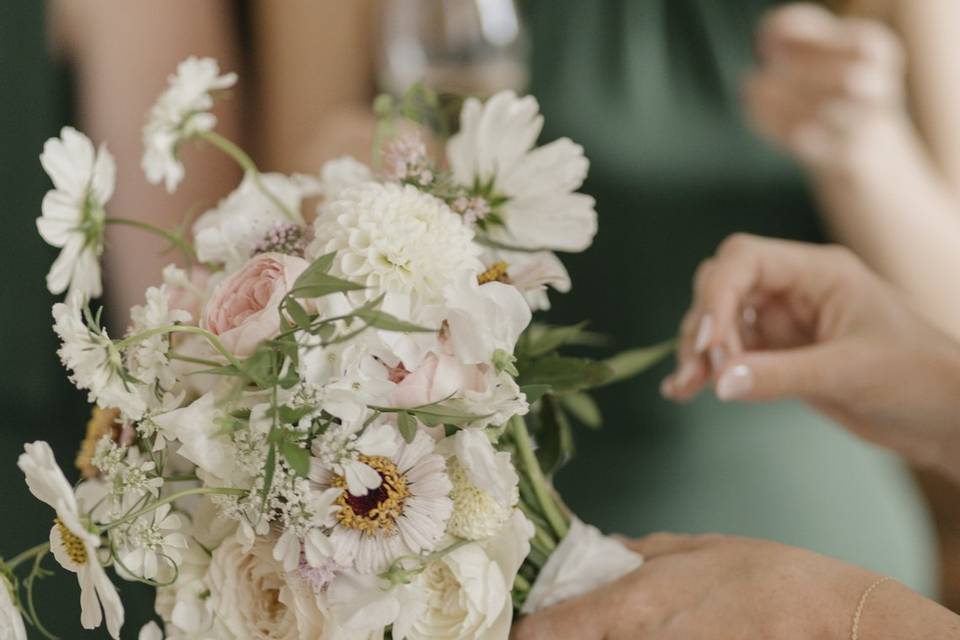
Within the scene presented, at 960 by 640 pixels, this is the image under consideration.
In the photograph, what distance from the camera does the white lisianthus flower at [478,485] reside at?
0.37 meters

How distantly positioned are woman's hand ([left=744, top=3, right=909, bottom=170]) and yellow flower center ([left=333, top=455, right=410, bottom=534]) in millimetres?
849

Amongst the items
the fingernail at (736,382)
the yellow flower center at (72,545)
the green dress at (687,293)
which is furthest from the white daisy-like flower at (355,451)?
the green dress at (687,293)

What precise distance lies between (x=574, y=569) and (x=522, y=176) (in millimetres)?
215

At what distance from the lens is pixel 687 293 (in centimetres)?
113

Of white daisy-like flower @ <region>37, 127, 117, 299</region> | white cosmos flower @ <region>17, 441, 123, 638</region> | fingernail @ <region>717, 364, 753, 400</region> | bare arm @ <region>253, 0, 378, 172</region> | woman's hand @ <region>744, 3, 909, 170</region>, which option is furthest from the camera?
bare arm @ <region>253, 0, 378, 172</region>

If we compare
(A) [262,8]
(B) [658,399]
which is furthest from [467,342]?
(A) [262,8]

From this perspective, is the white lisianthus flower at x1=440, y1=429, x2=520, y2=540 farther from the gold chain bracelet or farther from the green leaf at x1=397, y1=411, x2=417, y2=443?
the gold chain bracelet

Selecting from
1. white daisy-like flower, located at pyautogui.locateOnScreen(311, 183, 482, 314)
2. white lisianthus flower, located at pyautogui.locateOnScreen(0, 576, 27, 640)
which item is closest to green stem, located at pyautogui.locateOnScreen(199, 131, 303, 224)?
white daisy-like flower, located at pyautogui.locateOnScreen(311, 183, 482, 314)

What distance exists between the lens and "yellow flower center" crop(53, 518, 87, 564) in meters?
0.37

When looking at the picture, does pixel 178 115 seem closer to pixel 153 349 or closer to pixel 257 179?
pixel 257 179

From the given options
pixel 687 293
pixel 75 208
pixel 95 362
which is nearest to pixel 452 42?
pixel 687 293

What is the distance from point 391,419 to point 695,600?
0.20m

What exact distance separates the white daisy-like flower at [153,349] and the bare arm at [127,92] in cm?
68

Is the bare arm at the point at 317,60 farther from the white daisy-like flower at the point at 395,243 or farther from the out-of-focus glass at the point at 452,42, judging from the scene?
the white daisy-like flower at the point at 395,243
